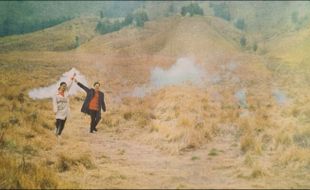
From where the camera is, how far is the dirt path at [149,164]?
1004 cm

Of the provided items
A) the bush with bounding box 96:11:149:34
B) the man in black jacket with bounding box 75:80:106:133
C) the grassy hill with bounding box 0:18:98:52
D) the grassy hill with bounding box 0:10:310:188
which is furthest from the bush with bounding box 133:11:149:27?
the man in black jacket with bounding box 75:80:106:133

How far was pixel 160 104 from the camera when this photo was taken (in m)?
20.8

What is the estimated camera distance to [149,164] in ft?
38.6

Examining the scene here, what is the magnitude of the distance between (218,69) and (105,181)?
118 ft

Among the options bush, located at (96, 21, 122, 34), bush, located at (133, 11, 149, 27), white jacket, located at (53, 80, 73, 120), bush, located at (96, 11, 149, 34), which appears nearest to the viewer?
white jacket, located at (53, 80, 73, 120)

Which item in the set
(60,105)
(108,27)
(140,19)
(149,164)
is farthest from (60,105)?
(108,27)

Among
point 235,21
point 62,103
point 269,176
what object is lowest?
point 269,176

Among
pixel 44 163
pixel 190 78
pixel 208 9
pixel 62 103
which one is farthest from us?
pixel 208 9

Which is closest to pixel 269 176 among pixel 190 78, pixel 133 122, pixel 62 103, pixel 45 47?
pixel 62 103

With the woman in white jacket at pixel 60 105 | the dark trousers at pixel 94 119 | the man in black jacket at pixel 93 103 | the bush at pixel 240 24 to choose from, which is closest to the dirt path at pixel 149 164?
the dark trousers at pixel 94 119

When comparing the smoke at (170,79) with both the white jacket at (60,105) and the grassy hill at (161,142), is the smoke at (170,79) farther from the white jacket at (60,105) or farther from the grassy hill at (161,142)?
the white jacket at (60,105)

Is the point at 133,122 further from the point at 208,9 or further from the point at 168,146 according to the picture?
the point at 208,9

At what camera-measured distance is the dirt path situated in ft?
32.9

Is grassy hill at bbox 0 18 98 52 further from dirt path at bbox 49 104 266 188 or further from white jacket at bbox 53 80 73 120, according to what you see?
dirt path at bbox 49 104 266 188
